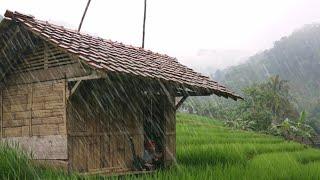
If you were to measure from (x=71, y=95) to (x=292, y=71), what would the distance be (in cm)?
10053

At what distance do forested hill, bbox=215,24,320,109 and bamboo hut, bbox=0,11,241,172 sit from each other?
7740 cm

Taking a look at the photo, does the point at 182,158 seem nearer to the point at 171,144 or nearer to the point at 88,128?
the point at 171,144

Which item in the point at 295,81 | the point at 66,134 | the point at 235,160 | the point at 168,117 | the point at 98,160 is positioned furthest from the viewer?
the point at 295,81

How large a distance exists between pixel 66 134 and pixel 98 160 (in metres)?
0.99

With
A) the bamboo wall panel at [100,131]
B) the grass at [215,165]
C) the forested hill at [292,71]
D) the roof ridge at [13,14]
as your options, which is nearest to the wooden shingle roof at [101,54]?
the roof ridge at [13,14]

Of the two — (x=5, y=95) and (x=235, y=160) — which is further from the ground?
(x=5, y=95)

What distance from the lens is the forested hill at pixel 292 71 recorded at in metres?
95.8

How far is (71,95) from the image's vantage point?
8.77m

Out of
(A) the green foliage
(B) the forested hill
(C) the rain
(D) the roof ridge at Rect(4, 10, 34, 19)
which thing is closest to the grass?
(C) the rain

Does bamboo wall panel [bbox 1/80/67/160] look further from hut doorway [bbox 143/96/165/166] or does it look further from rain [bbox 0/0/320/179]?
hut doorway [bbox 143/96/165/166]

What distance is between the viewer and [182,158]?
1314 cm

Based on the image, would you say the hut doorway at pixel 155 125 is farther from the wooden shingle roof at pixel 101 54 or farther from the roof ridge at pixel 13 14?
the roof ridge at pixel 13 14

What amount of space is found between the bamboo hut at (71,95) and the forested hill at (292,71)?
254ft

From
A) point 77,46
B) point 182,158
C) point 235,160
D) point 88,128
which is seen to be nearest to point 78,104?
point 88,128
